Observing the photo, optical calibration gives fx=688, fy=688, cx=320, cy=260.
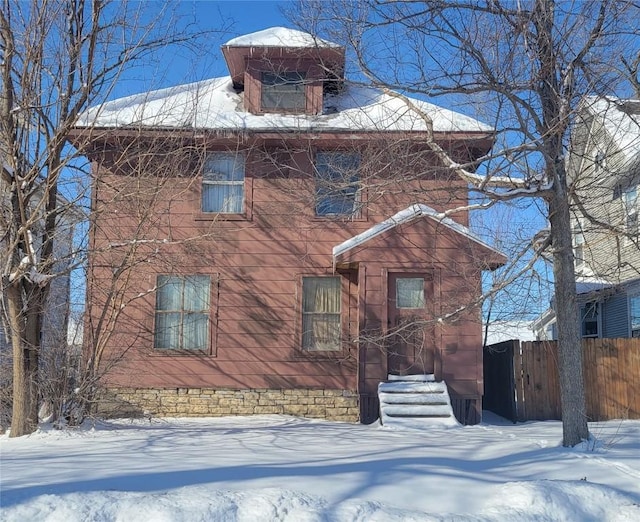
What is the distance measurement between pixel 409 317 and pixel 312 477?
21.0 ft

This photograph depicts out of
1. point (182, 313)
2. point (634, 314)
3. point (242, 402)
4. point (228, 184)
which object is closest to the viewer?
point (242, 402)

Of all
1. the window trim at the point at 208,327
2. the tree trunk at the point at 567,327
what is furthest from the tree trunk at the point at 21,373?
the tree trunk at the point at 567,327

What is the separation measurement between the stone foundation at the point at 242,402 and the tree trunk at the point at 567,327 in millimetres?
5588

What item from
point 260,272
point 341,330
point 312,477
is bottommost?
point 312,477

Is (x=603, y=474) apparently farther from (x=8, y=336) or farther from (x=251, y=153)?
(x=251, y=153)

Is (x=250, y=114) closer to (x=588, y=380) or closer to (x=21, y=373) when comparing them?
(x=21, y=373)

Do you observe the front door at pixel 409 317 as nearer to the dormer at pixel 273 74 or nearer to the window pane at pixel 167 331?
the dormer at pixel 273 74

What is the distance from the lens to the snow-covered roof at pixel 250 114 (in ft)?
38.6

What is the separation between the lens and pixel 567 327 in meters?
8.44

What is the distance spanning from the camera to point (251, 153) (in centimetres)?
1391

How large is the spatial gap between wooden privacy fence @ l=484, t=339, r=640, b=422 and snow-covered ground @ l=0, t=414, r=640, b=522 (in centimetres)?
388

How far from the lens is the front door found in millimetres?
12586

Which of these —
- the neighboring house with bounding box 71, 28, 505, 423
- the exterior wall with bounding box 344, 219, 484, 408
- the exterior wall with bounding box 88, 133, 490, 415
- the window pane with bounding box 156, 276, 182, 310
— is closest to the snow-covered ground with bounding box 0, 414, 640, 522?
the exterior wall with bounding box 344, 219, 484, 408

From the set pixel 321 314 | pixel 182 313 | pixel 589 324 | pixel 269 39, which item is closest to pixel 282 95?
pixel 269 39
